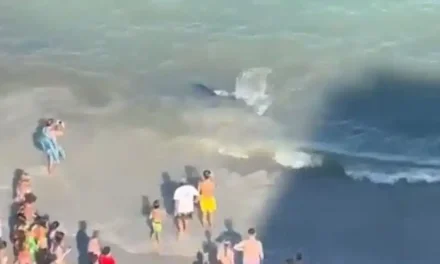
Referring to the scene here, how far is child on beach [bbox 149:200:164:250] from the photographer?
19.3 metres

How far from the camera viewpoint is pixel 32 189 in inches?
823

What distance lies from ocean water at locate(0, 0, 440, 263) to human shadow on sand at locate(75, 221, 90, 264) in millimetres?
2578

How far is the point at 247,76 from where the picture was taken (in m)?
26.5

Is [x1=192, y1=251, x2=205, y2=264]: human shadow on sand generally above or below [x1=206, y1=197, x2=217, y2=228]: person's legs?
below

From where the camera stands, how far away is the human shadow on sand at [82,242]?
1923 cm

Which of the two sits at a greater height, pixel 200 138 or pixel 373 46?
pixel 373 46

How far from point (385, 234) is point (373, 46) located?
8.96 meters

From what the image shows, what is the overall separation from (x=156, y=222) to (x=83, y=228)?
158 centimetres

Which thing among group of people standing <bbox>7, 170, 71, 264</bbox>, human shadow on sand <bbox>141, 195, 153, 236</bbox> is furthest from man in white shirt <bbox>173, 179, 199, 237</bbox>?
group of people standing <bbox>7, 170, 71, 264</bbox>

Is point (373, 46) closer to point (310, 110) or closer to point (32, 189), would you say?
point (310, 110)

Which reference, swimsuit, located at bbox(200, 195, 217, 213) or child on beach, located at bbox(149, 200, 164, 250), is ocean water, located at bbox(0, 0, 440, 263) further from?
child on beach, located at bbox(149, 200, 164, 250)

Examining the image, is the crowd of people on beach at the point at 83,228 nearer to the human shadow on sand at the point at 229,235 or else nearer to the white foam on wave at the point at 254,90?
the human shadow on sand at the point at 229,235

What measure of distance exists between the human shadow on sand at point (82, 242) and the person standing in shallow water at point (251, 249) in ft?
8.88

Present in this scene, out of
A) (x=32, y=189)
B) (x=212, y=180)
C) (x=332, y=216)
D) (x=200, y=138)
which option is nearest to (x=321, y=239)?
(x=332, y=216)
